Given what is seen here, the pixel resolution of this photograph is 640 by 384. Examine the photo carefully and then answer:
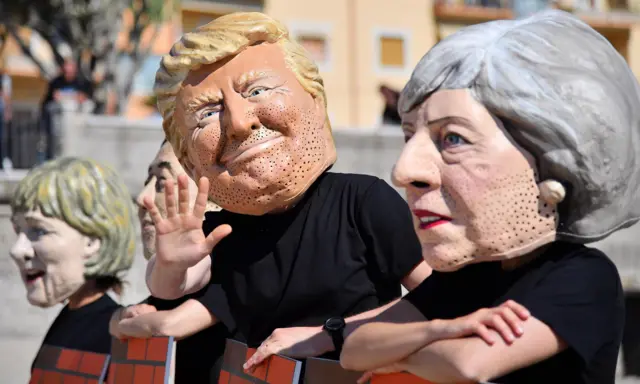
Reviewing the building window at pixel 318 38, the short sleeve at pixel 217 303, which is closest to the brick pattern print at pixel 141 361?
the short sleeve at pixel 217 303

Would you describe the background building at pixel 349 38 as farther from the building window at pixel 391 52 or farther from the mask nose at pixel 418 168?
the mask nose at pixel 418 168

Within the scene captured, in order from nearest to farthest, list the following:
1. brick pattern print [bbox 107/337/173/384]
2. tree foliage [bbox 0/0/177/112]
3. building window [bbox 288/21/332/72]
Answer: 1. brick pattern print [bbox 107/337/173/384]
2. tree foliage [bbox 0/0/177/112]
3. building window [bbox 288/21/332/72]

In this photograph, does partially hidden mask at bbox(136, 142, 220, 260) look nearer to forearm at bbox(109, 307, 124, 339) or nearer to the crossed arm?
forearm at bbox(109, 307, 124, 339)

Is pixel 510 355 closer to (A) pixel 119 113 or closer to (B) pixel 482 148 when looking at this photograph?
(B) pixel 482 148

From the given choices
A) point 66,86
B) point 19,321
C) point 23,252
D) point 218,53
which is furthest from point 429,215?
point 66,86

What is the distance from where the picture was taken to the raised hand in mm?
2379

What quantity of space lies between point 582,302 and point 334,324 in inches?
26.9

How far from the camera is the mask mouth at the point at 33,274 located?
361 centimetres

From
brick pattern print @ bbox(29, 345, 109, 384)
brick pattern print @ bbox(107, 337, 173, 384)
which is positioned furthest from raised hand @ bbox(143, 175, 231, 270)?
brick pattern print @ bbox(29, 345, 109, 384)

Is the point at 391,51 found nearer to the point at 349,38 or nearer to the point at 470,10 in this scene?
the point at 349,38

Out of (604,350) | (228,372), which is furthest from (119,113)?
(604,350)

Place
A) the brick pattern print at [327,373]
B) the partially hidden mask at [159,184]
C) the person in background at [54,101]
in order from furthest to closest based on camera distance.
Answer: the person in background at [54,101] < the partially hidden mask at [159,184] < the brick pattern print at [327,373]

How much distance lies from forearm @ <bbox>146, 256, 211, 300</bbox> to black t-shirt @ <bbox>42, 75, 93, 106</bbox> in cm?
783

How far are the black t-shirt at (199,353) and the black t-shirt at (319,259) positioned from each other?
0.77 ft
